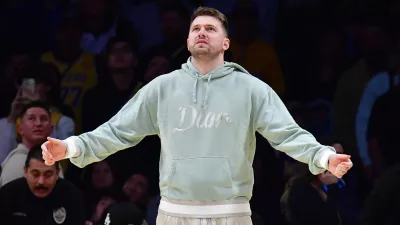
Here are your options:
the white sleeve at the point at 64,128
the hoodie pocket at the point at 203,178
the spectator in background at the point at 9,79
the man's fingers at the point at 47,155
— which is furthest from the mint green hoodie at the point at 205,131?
the spectator in background at the point at 9,79

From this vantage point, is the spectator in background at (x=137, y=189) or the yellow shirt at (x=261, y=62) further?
the yellow shirt at (x=261, y=62)

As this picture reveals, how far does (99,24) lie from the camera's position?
20.4 ft

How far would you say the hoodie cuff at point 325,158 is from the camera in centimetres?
345

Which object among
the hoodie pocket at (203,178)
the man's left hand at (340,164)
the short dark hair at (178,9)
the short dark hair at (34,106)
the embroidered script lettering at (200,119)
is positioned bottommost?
the hoodie pocket at (203,178)

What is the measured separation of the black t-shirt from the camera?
528cm

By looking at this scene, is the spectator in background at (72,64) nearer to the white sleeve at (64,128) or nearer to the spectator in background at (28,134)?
the white sleeve at (64,128)

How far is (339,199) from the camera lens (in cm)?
575

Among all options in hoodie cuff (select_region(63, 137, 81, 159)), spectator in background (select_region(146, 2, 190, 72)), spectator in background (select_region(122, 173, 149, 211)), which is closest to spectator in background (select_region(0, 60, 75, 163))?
spectator in background (select_region(122, 173, 149, 211))

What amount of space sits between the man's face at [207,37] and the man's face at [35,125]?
83.4 inches

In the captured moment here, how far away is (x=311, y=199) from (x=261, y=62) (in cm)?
114

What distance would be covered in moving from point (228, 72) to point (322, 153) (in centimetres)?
58

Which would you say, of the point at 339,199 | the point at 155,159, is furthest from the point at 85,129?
the point at 339,199

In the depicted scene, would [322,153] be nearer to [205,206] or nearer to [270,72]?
[205,206]

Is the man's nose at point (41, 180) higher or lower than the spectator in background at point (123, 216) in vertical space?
higher
